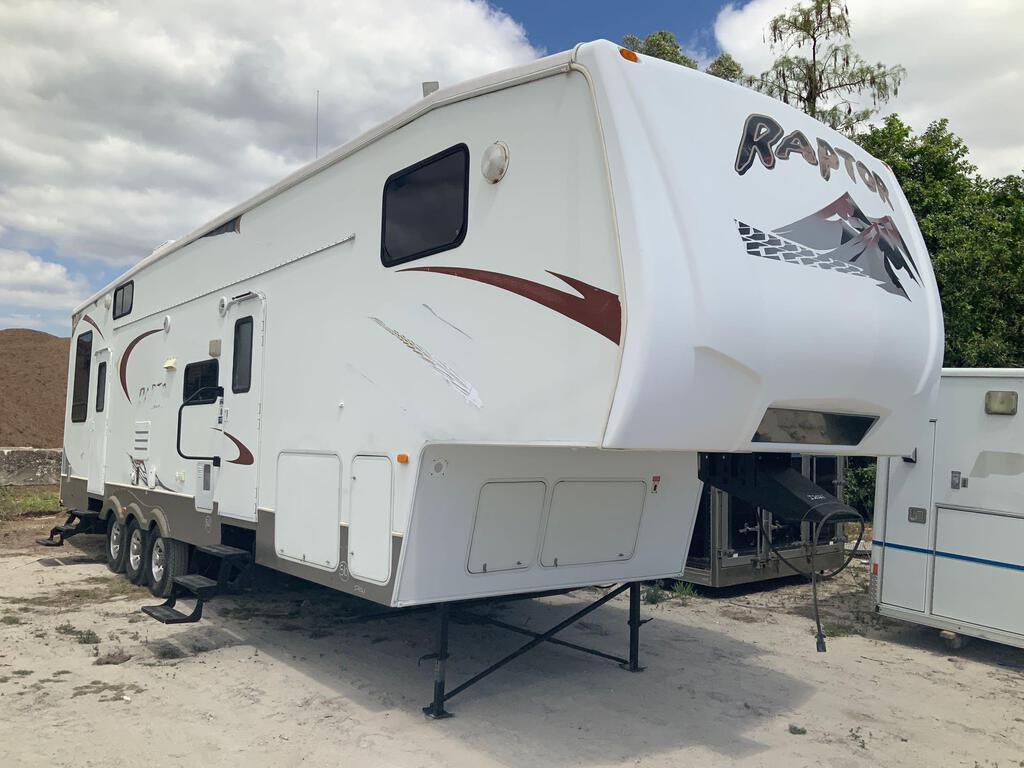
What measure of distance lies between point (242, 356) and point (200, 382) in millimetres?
816

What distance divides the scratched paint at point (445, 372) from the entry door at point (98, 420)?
5.91m

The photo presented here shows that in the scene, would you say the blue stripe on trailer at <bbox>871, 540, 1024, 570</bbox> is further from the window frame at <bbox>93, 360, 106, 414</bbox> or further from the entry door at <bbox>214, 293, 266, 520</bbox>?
the window frame at <bbox>93, 360, 106, 414</bbox>

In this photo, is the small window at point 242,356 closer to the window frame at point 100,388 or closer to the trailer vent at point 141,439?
the trailer vent at point 141,439

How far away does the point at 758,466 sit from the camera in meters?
4.52

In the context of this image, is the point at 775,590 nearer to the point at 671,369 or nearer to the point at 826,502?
the point at 826,502

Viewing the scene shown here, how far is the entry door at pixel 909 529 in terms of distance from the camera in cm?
686

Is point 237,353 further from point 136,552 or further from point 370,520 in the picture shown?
point 136,552

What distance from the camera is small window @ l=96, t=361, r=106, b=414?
31.2 feet

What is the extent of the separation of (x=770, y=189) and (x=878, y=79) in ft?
48.2

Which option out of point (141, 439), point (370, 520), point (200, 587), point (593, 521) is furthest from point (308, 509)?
point (141, 439)

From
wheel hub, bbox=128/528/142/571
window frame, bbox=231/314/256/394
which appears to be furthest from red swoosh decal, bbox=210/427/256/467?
wheel hub, bbox=128/528/142/571

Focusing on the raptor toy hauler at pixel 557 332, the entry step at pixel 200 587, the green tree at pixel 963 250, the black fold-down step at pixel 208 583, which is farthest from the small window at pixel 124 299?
the green tree at pixel 963 250

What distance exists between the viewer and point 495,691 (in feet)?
18.0

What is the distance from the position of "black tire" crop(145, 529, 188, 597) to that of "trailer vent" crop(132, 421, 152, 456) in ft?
2.58
